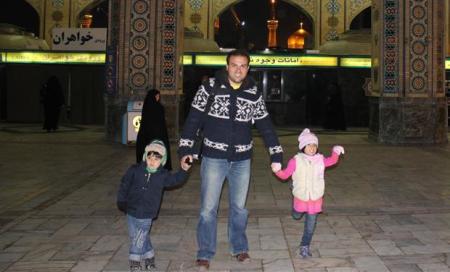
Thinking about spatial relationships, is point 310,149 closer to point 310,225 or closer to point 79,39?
point 310,225

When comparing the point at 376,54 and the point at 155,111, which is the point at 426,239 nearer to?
the point at 155,111

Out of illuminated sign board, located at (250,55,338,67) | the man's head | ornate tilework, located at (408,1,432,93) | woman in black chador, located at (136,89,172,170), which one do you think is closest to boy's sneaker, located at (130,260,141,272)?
Answer: the man's head

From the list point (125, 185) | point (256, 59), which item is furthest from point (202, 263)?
point (256, 59)

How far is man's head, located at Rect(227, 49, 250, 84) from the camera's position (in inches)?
157

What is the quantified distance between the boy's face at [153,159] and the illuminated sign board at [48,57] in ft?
45.4

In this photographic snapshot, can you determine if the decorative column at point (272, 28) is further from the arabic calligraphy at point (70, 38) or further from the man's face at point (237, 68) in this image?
the man's face at point (237, 68)

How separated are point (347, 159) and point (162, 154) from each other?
21.4 ft

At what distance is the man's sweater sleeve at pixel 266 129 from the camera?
4148 millimetres

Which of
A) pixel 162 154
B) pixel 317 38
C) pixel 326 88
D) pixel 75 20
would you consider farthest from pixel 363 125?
pixel 162 154

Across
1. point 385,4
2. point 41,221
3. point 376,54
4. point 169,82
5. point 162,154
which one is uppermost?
point 385,4

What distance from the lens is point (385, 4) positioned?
40.2ft

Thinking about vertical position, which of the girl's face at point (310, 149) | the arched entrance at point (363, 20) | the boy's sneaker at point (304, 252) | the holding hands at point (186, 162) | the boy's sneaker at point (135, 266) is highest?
the arched entrance at point (363, 20)

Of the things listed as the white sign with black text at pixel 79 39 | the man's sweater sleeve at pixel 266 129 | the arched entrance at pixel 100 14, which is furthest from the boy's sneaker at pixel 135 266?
the arched entrance at pixel 100 14

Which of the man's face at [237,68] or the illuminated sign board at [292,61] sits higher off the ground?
the illuminated sign board at [292,61]
